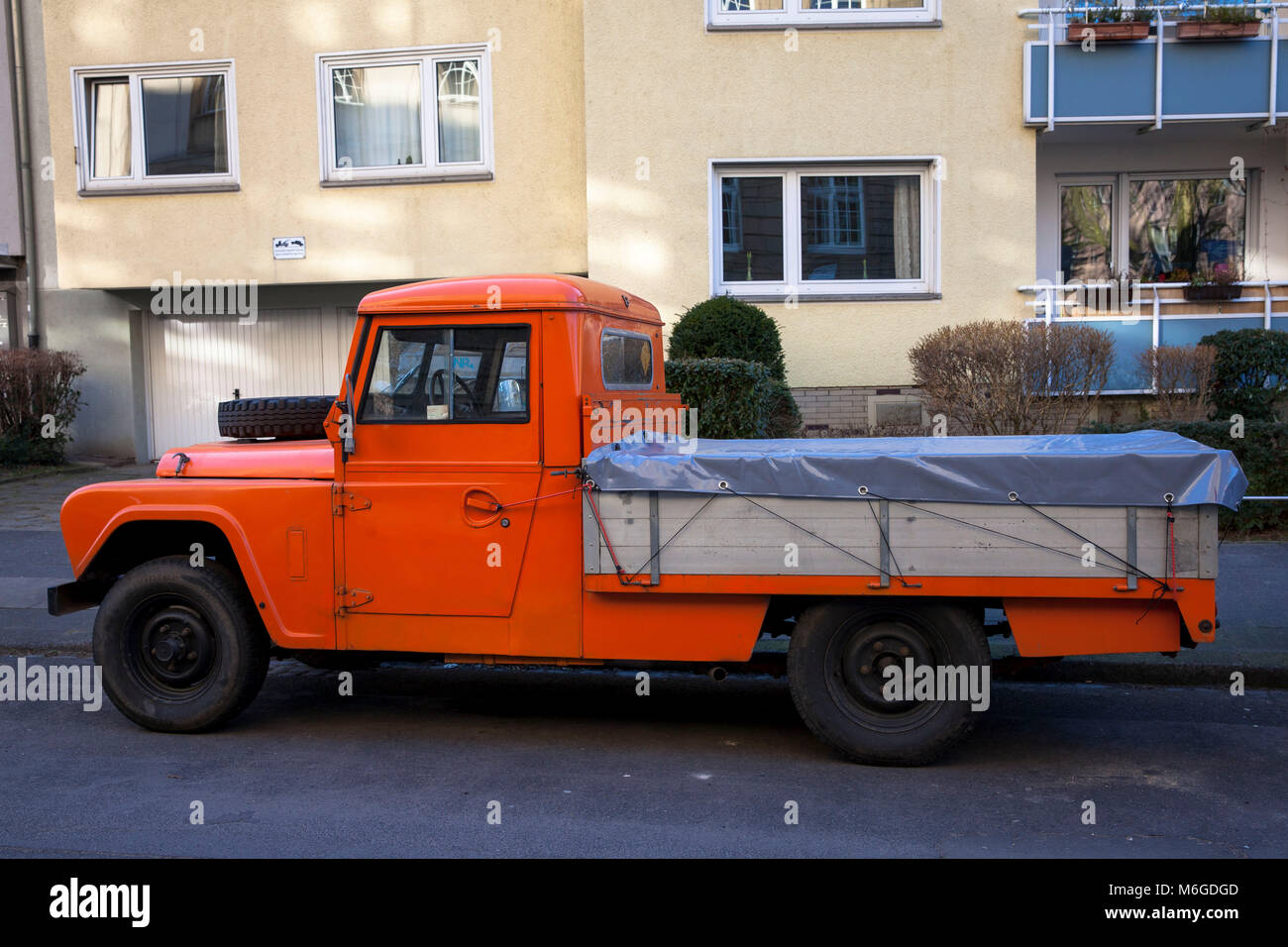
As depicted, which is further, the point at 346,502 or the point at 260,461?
the point at 260,461

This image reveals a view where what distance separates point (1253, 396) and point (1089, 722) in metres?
6.69

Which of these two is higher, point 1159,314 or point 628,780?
point 1159,314

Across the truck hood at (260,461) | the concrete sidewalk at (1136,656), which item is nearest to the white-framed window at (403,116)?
the concrete sidewalk at (1136,656)

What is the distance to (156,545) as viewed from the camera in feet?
21.7

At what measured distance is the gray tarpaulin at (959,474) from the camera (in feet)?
16.9

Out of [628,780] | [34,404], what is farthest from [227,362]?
[628,780]

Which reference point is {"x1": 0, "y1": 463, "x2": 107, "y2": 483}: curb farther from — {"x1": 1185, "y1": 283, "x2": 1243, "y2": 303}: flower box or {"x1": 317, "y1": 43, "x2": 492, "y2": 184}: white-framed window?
{"x1": 1185, "y1": 283, "x2": 1243, "y2": 303}: flower box

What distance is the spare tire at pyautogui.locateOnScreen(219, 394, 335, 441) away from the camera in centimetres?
661

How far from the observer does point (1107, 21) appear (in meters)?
13.3

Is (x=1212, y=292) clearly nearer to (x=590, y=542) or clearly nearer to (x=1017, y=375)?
(x=1017, y=375)

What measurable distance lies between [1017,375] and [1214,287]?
161 inches
